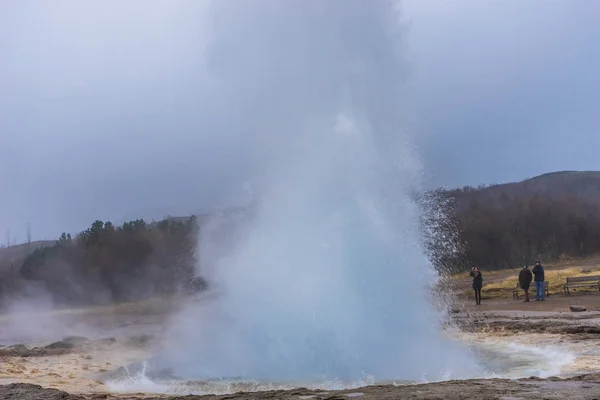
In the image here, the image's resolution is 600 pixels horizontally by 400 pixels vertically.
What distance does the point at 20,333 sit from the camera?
A: 2036 centimetres

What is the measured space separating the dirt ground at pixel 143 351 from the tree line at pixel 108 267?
7.16 metres

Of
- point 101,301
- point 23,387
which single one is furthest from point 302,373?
point 101,301

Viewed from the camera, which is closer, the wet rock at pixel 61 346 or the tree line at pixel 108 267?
the wet rock at pixel 61 346

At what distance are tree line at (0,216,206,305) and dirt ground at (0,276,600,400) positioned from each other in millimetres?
7162

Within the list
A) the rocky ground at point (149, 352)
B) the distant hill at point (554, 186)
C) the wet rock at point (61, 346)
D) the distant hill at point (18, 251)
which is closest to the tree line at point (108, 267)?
the distant hill at point (18, 251)

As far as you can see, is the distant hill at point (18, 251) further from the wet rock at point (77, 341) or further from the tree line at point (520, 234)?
the tree line at point (520, 234)

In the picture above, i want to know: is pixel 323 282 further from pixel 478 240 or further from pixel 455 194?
pixel 455 194

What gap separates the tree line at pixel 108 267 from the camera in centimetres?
3391

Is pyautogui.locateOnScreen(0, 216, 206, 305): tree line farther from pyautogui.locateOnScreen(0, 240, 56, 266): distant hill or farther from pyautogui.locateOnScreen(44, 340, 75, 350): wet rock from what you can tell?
pyautogui.locateOnScreen(44, 340, 75, 350): wet rock

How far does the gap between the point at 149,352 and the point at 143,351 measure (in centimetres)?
49

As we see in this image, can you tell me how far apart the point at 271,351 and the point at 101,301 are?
2653 centimetres

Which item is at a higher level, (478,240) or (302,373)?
(478,240)

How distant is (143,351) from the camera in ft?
46.0

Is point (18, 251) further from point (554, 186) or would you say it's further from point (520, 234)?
point (554, 186)
